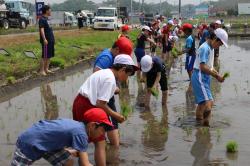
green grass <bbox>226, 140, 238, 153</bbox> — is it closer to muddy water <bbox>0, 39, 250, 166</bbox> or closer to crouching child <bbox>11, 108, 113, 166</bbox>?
muddy water <bbox>0, 39, 250, 166</bbox>

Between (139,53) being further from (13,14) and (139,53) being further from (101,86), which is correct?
(13,14)

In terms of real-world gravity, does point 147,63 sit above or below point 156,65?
above

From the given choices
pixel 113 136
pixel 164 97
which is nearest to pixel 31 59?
pixel 164 97

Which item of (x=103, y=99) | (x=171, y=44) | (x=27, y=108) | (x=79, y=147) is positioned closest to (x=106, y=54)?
(x=103, y=99)

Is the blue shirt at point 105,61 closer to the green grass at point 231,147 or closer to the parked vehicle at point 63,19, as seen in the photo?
the green grass at point 231,147

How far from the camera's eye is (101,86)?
5117mm

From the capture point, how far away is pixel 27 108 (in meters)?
9.96

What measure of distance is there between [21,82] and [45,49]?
1.25 meters

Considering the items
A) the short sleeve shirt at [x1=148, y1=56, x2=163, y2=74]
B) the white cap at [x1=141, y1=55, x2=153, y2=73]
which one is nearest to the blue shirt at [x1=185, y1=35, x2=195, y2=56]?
the short sleeve shirt at [x1=148, y1=56, x2=163, y2=74]

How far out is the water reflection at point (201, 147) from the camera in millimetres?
6586

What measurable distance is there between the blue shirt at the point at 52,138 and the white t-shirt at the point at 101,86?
911 mm

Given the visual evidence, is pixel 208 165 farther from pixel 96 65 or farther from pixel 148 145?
pixel 96 65

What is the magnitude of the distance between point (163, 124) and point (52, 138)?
4.71m

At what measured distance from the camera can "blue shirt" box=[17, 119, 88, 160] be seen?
13.7ft
